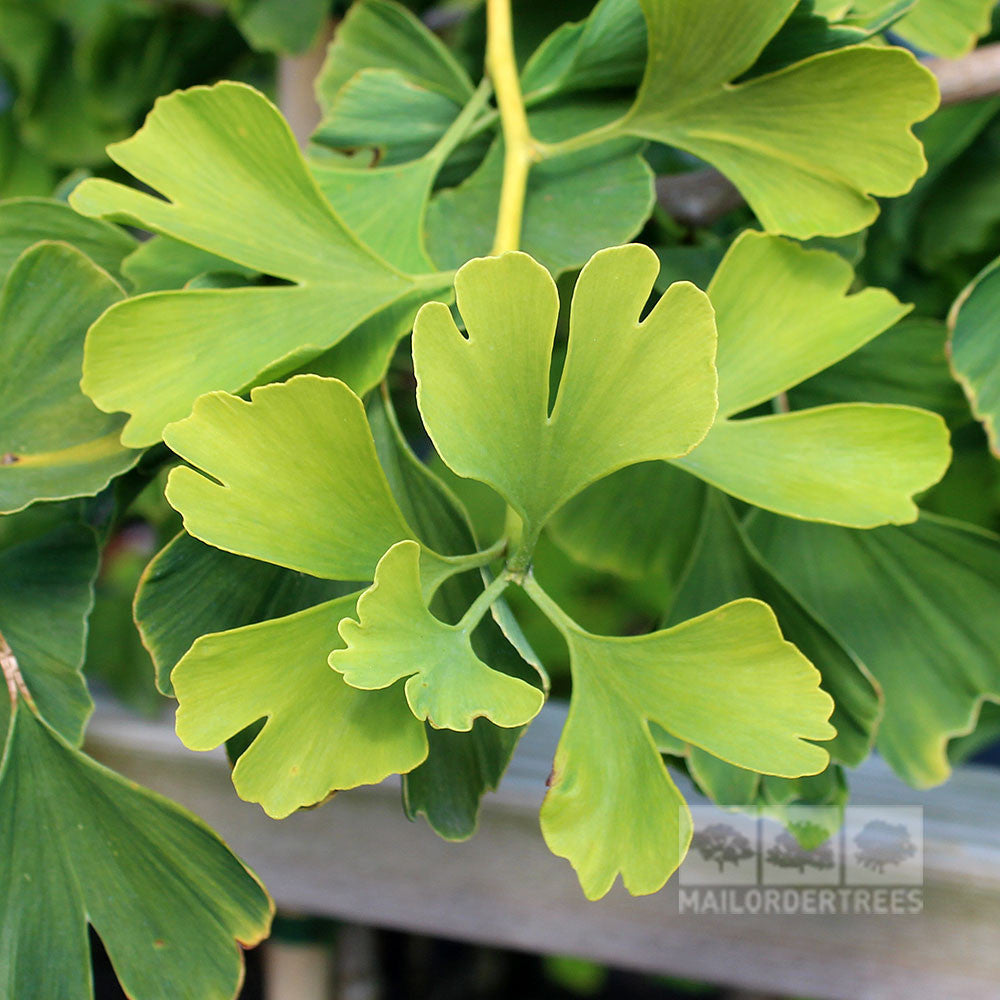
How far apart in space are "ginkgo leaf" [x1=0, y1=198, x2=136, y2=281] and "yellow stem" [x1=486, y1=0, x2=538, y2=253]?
113 millimetres

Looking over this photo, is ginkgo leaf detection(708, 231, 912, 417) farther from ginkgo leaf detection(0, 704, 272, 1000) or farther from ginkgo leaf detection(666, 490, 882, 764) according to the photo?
ginkgo leaf detection(0, 704, 272, 1000)

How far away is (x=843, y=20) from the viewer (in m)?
0.22

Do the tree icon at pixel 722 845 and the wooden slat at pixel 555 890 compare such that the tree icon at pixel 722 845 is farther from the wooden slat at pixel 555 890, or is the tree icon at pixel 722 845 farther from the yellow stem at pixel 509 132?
the yellow stem at pixel 509 132

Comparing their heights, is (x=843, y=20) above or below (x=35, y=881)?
above

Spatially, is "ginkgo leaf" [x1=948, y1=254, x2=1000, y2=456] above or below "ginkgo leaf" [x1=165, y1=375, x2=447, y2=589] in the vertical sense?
below

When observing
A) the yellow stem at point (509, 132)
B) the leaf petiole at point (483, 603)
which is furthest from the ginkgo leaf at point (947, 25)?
the leaf petiole at point (483, 603)

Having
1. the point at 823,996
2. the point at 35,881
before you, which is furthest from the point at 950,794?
the point at 35,881

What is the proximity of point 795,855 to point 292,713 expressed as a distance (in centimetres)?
23

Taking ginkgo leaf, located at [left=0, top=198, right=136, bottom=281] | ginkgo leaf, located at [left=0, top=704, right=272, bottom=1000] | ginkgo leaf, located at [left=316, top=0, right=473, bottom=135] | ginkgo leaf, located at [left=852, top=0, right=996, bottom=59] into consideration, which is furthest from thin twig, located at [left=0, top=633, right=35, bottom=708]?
ginkgo leaf, located at [left=852, top=0, right=996, bottom=59]

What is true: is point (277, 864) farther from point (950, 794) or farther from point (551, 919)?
point (950, 794)

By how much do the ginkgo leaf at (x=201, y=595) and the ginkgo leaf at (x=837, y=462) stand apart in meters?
0.10

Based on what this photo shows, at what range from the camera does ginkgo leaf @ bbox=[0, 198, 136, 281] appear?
0.80ft

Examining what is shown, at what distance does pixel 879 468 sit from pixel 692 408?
0.07 m

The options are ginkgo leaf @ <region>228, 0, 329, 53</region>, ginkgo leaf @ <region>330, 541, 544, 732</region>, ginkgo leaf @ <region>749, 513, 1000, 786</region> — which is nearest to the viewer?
ginkgo leaf @ <region>330, 541, 544, 732</region>
